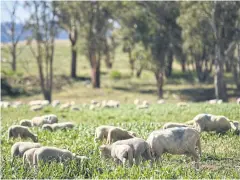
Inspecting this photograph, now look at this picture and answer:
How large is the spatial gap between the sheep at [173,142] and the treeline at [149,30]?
23.4 meters

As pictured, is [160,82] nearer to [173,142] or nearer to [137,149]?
[173,142]

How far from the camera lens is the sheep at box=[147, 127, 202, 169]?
11.5 m

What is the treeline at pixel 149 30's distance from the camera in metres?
35.8

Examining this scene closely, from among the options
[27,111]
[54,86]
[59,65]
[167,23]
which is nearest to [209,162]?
[27,111]

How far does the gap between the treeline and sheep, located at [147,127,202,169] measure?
23391 mm

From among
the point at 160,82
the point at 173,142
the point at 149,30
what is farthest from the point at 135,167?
Result: the point at 149,30

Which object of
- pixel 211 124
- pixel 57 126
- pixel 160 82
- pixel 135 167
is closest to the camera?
pixel 135 167

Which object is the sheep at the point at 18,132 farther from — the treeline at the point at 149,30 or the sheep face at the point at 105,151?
the treeline at the point at 149,30

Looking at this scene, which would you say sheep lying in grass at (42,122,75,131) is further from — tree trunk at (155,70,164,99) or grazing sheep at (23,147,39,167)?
tree trunk at (155,70,164,99)

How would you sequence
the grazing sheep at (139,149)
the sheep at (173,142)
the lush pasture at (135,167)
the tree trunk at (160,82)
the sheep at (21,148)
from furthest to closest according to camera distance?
the tree trunk at (160,82)
the sheep at (21,148)
the sheep at (173,142)
the grazing sheep at (139,149)
the lush pasture at (135,167)

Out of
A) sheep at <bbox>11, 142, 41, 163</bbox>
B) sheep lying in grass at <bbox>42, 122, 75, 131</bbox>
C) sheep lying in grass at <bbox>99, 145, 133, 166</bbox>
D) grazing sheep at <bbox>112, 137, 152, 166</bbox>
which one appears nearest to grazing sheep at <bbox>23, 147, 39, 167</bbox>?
sheep at <bbox>11, 142, 41, 163</bbox>

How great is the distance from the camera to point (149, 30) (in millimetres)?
45344

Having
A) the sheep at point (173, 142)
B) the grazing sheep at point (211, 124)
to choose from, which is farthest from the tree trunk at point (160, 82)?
the sheep at point (173, 142)

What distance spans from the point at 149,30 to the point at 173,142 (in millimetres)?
34516
